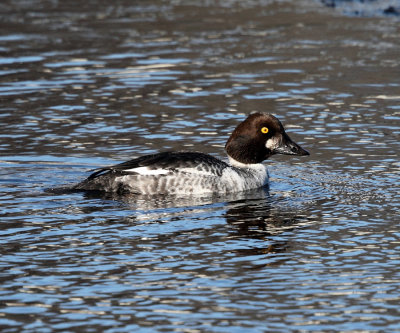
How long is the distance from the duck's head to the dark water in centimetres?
46

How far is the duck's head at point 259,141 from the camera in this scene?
1329cm

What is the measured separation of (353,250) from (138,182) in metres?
3.75

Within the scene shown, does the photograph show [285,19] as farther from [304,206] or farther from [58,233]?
[58,233]

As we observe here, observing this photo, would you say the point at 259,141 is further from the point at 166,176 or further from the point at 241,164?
the point at 166,176

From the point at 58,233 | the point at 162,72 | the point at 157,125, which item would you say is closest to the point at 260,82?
the point at 162,72

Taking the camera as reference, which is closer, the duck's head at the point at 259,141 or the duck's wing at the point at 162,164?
the duck's wing at the point at 162,164

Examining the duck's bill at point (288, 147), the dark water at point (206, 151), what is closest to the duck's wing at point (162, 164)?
the dark water at point (206, 151)

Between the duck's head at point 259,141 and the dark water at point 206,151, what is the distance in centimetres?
46

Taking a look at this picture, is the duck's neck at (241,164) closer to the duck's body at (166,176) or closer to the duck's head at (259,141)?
the duck's head at (259,141)

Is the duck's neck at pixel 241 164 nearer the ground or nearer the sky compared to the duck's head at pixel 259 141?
nearer the ground

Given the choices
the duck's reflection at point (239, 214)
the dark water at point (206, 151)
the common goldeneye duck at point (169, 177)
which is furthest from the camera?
the common goldeneye duck at point (169, 177)

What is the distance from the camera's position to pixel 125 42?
902 inches

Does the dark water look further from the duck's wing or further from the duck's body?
the duck's wing

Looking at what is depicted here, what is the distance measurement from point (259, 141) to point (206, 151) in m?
1.47
